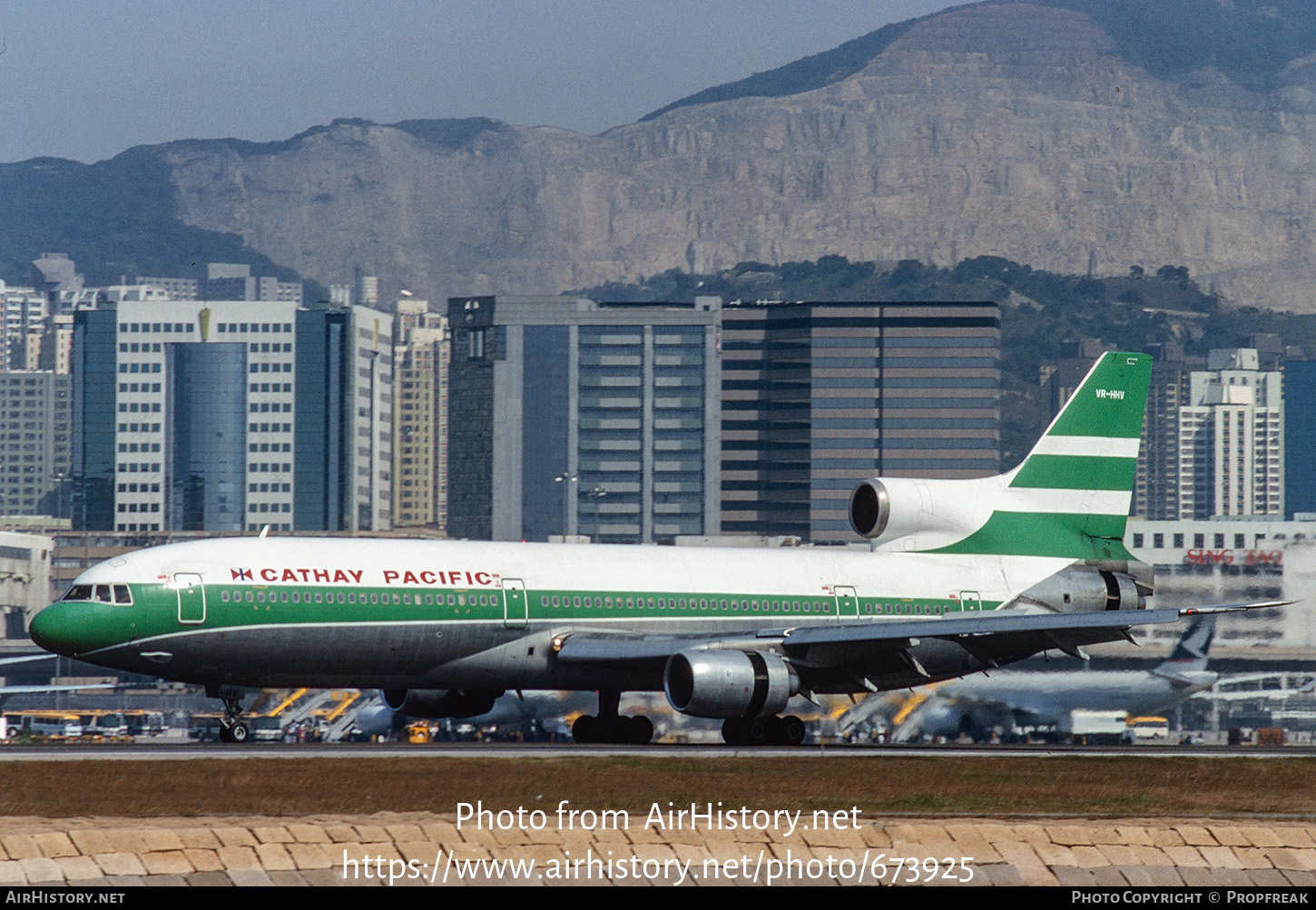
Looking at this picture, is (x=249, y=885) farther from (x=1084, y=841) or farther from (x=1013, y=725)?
(x=1013, y=725)

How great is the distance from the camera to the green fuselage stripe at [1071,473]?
173 feet

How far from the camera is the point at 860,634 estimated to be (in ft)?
142

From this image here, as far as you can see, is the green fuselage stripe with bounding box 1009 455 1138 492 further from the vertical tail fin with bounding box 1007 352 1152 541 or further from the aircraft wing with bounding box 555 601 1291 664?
the aircraft wing with bounding box 555 601 1291 664

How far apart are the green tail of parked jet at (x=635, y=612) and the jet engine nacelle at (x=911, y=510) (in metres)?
0.05

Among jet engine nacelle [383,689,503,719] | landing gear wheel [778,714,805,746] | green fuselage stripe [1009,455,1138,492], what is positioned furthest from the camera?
green fuselage stripe [1009,455,1138,492]

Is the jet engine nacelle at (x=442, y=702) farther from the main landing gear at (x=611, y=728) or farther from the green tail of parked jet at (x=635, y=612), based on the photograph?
the main landing gear at (x=611, y=728)

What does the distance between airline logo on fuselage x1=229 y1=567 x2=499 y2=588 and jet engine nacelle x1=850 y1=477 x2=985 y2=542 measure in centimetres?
1205

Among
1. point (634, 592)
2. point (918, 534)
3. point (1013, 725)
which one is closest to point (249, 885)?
point (634, 592)

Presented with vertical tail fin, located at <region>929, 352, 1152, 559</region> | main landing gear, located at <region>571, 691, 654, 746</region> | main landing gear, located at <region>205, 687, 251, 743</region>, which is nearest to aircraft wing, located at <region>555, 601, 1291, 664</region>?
main landing gear, located at <region>571, 691, 654, 746</region>

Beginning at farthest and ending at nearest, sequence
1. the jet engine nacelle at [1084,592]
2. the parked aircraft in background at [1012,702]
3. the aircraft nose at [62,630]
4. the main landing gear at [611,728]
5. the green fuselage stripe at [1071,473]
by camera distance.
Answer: the parked aircraft in background at [1012,702], the green fuselage stripe at [1071,473], the jet engine nacelle at [1084,592], the main landing gear at [611,728], the aircraft nose at [62,630]

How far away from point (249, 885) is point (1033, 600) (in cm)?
3438

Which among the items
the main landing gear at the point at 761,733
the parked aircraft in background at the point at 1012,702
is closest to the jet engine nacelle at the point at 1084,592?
the parked aircraft in background at the point at 1012,702

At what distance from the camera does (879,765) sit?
34.7 m

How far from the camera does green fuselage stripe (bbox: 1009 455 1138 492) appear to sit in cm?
5278
